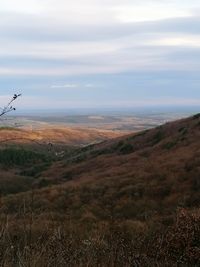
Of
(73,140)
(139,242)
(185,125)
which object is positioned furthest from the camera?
(73,140)

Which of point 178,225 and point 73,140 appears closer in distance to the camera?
point 178,225

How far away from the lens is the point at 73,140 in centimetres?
13362

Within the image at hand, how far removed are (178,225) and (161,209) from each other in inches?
516

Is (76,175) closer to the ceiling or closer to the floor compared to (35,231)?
closer to the floor

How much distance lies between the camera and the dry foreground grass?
5000mm

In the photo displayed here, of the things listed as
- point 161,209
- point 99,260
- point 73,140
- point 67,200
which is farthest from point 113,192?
point 73,140

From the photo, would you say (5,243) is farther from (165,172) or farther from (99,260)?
(165,172)

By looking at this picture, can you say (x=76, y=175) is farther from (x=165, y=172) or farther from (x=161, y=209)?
(x=161, y=209)

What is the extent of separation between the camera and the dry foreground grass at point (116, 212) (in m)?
5.00

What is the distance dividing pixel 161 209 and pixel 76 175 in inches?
776

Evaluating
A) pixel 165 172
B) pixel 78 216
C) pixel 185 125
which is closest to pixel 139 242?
pixel 78 216

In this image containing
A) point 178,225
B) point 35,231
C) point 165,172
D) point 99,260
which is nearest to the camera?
point 99,260

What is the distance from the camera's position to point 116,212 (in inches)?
795

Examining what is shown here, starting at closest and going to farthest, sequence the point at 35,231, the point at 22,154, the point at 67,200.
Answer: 1. the point at 35,231
2. the point at 67,200
3. the point at 22,154
